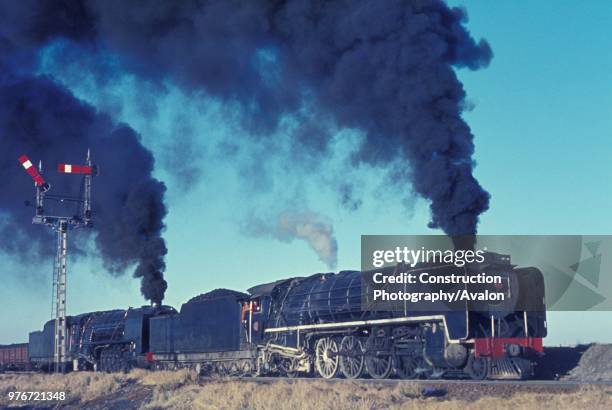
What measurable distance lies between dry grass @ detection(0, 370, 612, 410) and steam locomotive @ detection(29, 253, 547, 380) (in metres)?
2.25

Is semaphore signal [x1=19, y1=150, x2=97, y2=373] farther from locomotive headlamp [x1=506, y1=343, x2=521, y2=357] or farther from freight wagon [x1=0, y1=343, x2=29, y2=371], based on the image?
locomotive headlamp [x1=506, y1=343, x2=521, y2=357]

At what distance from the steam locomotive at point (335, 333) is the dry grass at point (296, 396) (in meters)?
2.25

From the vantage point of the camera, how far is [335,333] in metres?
20.8

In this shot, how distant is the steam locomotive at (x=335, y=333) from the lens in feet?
58.6

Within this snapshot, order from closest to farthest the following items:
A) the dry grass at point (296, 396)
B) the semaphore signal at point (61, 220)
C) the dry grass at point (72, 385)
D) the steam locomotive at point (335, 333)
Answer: the dry grass at point (296, 396) < the steam locomotive at point (335, 333) < the dry grass at point (72, 385) < the semaphore signal at point (61, 220)

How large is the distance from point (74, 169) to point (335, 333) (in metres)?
18.2

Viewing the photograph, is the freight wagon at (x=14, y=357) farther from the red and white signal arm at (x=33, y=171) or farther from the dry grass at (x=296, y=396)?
the dry grass at (x=296, y=396)

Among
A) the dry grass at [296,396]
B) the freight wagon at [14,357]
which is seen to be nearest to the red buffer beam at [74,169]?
the freight wagon at [14,357]

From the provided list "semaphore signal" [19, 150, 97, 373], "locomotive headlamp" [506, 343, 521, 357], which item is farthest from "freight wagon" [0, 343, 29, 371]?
"locomotive headlamp" [506, 343, 521, 357]

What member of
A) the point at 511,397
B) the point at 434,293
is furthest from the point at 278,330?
the point at 511,397

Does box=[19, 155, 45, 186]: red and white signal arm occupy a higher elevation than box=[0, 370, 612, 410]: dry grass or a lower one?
higher

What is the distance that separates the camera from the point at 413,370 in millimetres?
19031

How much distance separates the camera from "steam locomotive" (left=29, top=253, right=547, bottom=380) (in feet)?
58.6

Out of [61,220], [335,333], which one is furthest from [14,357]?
[335,333]
